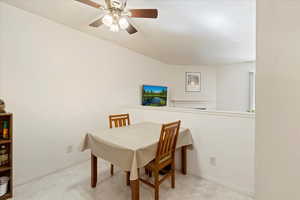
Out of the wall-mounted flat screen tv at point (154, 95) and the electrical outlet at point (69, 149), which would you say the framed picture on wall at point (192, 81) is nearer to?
the wall-mounted flat screen tv at point (154, 95)

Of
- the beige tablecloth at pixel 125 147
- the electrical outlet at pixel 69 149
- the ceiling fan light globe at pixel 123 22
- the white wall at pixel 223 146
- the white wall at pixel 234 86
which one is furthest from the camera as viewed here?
the white wall at pixel 234 86

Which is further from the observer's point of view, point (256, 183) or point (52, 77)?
point (52, 77)

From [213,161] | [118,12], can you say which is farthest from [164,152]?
[118,12]

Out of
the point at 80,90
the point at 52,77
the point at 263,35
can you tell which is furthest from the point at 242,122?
the point at 52,77

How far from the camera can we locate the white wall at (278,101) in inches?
17.3

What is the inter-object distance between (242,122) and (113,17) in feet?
6.91

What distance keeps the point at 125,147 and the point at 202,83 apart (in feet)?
14.4

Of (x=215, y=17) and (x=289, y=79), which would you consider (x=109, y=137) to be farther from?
(x=215, y=17)

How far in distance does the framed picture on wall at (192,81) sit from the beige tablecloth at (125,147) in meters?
3.37

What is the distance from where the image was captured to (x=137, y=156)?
1.52m

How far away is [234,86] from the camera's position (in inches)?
194

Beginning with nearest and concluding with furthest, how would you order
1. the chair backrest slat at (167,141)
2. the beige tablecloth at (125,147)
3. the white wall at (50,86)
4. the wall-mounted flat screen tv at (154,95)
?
the beige tablecloth at (125,147) → the chair backrest slat at (167,141) → the white wall at (50,86) → the wall-mounted flat screen tv at (154,95)

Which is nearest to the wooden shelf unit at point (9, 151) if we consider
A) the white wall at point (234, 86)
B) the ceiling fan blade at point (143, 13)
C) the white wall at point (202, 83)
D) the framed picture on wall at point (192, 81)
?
the ceiling fan blade at point (143, 13)

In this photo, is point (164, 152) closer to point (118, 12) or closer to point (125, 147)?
point (125, 147)
